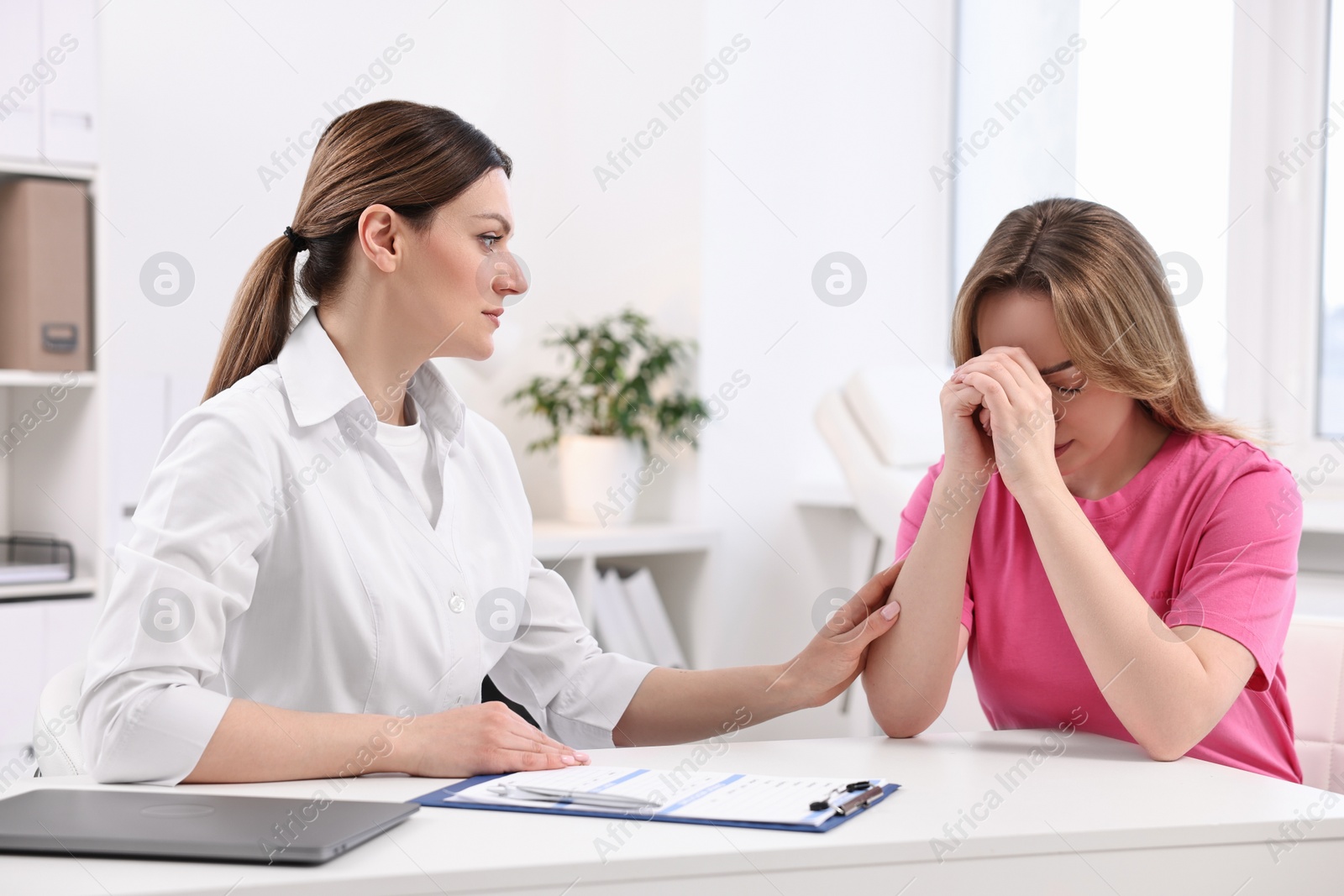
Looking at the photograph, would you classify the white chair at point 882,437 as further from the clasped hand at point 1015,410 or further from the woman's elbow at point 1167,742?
the woman's elbow at point 1167,742

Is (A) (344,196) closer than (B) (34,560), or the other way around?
(A) (344,196)

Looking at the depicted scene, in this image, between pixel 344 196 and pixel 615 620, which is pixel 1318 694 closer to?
pixel 344 196

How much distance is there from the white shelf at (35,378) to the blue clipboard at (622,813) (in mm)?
1917

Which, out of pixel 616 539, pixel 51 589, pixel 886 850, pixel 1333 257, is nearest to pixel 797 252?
pixel 616 539

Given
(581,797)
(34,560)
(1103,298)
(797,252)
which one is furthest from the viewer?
(797,252)

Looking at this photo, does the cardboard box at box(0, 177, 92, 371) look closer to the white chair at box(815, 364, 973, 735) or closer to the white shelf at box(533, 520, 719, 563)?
the white shelf at box(533, 520, 719, 563)

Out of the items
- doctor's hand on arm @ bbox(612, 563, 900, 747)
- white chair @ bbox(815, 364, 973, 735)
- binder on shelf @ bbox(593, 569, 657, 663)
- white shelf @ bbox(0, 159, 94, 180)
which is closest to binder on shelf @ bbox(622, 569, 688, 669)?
binder on shelf @ bbox(593, 569, 657, 663)

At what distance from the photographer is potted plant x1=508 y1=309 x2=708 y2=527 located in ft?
10.6

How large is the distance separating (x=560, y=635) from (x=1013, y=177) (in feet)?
8.12

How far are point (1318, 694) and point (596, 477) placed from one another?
6.86 feet

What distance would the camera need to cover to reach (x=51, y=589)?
253 centimetres

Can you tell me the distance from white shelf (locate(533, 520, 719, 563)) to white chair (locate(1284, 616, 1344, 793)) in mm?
1820

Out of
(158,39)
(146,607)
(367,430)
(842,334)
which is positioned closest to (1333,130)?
(842,334)

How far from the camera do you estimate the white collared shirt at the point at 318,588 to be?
1009mm
